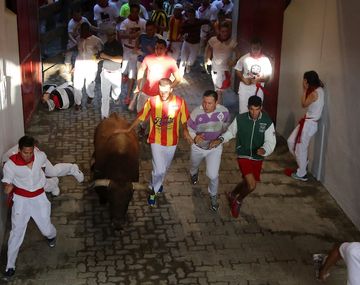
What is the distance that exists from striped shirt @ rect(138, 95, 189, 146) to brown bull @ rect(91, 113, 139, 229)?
0.50 meters

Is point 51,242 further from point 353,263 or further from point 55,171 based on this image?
point 353,263

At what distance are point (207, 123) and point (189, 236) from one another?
61.4 inches

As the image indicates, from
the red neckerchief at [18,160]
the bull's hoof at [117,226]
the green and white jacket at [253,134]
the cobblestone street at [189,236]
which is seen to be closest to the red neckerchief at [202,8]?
the cobblestone street at [189,236]

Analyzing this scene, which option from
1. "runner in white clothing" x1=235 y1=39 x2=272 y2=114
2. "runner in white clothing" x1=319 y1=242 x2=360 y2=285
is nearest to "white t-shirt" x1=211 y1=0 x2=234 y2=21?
"runner in white clothing" x1=235 y1=39 x2=272 y2=114

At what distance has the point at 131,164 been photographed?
364 inches

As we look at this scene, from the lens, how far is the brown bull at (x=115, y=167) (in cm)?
863

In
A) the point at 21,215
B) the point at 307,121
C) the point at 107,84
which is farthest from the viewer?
the point at 107,84

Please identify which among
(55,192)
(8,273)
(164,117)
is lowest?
(8,273)

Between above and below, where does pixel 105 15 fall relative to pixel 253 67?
above

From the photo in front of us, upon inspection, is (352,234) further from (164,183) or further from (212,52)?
(212,52)

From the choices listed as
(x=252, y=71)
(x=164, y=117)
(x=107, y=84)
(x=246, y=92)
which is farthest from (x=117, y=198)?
(x=107, y=84)

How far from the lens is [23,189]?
7.57m

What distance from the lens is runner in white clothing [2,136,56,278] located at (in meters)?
7.43

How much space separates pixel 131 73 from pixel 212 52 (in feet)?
6.55
